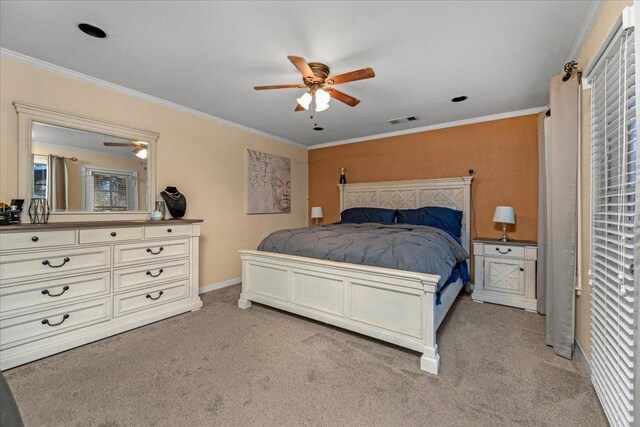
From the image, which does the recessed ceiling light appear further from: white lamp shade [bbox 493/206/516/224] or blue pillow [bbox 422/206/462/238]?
white lamp shade [bbox 493/206/516/224]

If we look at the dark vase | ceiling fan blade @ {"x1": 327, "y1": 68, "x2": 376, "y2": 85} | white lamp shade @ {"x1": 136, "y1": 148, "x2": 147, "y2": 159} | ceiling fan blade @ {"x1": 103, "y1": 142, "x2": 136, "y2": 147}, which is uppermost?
ceiling fan blade @ {"x1": 327, "y1": 68, "x2": 376, "y2": 85}

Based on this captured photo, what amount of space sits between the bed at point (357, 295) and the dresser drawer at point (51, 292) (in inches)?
51.6

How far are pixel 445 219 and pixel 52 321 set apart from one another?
13.7 feet

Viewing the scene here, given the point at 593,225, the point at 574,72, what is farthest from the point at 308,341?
the point at 574,72

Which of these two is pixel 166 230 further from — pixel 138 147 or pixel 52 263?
pixel 138 147

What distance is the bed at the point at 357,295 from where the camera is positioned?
1992 millimetres

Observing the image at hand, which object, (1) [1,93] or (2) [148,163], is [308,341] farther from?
(1) [1,93]

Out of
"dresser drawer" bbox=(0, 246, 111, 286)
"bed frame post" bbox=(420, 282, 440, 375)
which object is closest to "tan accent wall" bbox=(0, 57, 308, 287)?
"dresser drawer" bbox=(0, 246, 111, 286)

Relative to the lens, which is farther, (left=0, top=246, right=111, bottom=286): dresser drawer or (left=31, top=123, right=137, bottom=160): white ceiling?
(left=31, top=123, right=137, bottom=160): white ceiling

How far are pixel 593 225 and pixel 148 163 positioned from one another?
4073mm

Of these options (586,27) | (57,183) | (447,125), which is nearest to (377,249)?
(586,27)

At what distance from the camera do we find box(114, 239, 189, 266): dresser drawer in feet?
8.35

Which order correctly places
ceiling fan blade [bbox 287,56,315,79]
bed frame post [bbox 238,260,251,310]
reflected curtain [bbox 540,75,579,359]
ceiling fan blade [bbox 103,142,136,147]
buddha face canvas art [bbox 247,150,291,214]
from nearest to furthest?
ceiling fan blade [bbox 287,56,315,79] → reflected curtain [bbox 540,75,579,359] → ceiling fan blade [bbox 103,142,136,147] → bed frame post [bbox 238,260,251,310] → buddha face canvas art [bbox 247,150,291,214]

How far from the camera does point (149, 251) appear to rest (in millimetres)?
2746
